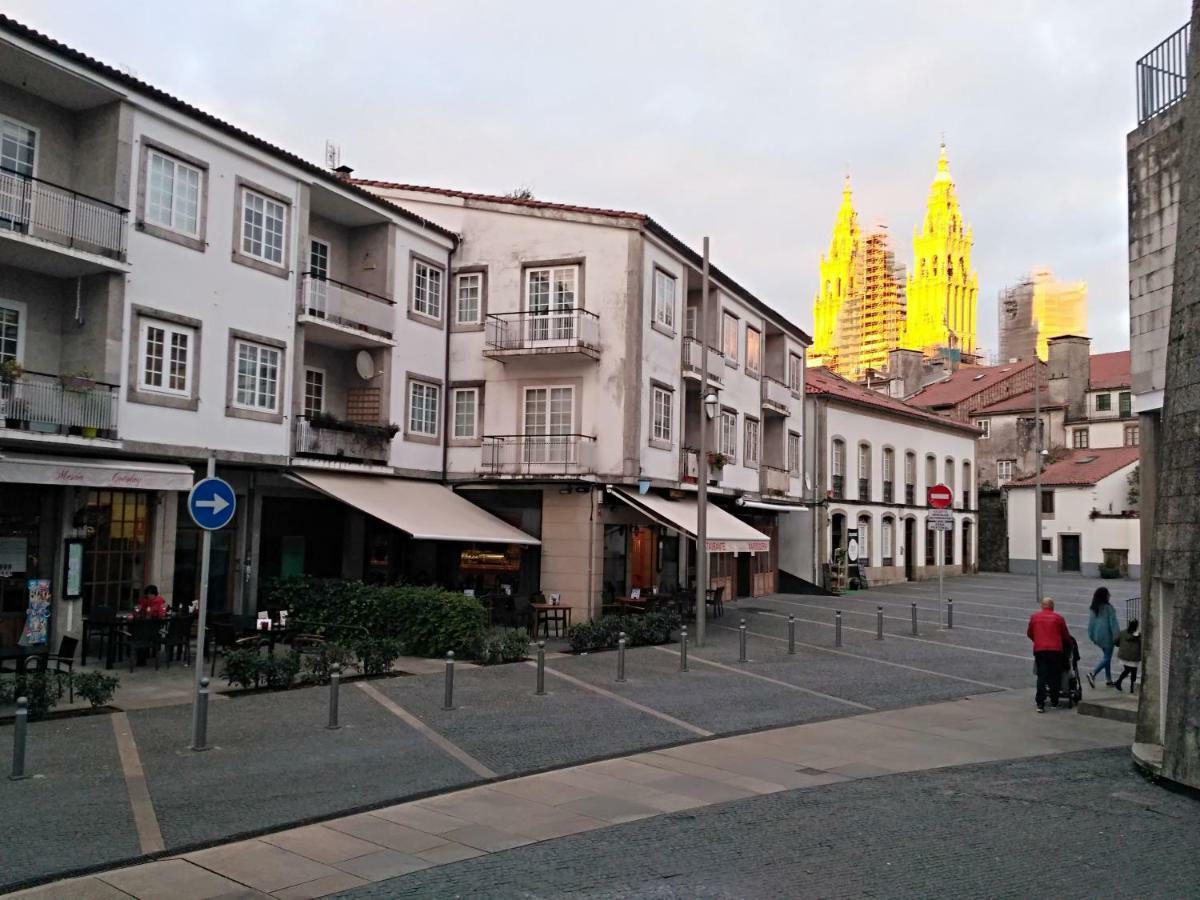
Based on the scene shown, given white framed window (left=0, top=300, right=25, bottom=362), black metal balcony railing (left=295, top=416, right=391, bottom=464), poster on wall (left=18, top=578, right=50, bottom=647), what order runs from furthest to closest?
black metal balcony railing (left=295, top=416, right=391, bottom=464) → white framed window (left=0, top=300, right=25, bottom=362) → poster on wall (left=18, top=578, right=50, bottom=647)

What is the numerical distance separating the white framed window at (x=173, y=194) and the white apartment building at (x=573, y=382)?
7963mm

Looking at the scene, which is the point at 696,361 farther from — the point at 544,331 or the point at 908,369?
the point at 908,369

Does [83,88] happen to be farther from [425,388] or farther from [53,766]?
[53,766]

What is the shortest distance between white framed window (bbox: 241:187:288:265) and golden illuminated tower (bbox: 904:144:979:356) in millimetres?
109912

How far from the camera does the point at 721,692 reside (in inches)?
620

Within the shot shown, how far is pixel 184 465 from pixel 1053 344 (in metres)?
56.5

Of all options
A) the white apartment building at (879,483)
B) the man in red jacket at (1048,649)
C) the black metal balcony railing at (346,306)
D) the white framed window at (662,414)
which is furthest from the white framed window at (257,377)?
the white apartment building at (879,483)

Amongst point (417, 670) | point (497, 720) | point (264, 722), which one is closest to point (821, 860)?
point (497, 720)

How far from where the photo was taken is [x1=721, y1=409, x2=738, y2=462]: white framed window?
103 feet

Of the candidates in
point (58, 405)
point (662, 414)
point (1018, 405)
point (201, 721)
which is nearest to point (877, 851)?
point (201, 721)

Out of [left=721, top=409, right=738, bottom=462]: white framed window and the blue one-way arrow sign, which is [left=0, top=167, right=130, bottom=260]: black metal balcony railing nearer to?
the blue one-way arrow sign

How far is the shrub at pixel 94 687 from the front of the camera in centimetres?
1230

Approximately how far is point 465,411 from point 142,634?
38.8 ft

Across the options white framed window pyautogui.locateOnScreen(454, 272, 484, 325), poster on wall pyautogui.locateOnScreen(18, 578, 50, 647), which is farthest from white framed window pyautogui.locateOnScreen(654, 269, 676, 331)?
poster on wall pyautogui.locateOnScreen(18, 578, 50, 647)
